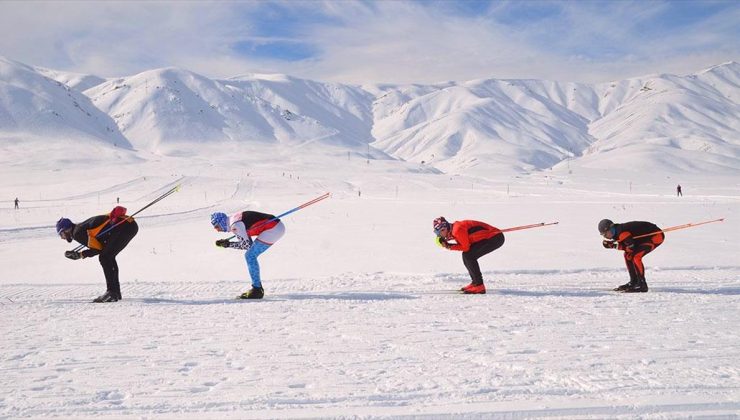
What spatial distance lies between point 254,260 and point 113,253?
2177 mm

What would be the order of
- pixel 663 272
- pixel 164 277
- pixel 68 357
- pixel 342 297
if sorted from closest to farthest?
pixel 68 357, pixel 342 297, pixel 663 272, pixel 164 277

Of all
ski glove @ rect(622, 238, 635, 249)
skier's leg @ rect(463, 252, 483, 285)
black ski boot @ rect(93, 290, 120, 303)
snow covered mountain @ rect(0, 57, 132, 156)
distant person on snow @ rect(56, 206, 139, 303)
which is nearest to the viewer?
black ski boot @ rect(93, 290, 120, 303)

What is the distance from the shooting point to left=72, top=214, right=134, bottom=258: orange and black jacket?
25.7 ft

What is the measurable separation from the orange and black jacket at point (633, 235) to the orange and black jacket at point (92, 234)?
26.6ft

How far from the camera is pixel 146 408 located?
3750 mm

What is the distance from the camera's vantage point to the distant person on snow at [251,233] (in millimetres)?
8023

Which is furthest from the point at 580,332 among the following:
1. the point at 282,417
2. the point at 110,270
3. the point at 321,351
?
the point at 110,270

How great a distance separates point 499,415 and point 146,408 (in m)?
2.53

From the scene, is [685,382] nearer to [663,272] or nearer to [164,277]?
[663,272]

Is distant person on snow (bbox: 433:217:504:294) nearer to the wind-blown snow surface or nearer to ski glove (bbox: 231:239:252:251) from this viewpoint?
the wind-blown snow surface

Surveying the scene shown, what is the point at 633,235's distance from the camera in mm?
8422

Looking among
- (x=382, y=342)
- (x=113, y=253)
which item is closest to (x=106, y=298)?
(x=113, y=253)

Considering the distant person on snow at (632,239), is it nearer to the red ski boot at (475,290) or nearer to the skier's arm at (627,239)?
the skier's arm at (627,239)

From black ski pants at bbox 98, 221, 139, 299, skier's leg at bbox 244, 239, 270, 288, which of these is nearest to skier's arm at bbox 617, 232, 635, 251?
skier's leg at bbox 244, 239, 270, 288
